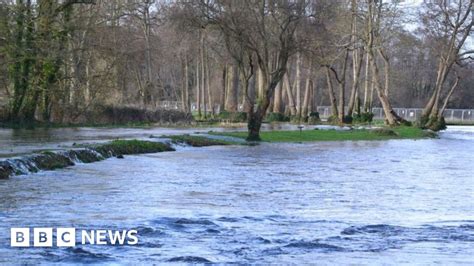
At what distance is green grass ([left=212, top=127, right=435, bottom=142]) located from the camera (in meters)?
48.4

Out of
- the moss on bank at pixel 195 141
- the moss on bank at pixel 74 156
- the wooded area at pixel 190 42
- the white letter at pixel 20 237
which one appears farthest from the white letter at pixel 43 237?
the wooded area at pixel 190 42

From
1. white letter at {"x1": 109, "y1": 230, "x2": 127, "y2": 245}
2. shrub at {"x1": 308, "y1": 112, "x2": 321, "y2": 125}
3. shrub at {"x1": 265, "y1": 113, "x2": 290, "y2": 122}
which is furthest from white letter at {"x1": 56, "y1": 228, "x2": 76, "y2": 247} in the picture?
shrub at {"x1": 265, "y1": 113, "x2": 290, "y2": 122}

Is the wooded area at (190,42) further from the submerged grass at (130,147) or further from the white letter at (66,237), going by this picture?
the white letter at (66,237)

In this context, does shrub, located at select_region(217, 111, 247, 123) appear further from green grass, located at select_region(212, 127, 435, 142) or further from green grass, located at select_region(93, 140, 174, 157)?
green grass, located at select_region(93, 140, 174, 157)

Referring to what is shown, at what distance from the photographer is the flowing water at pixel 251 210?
14.8 metres

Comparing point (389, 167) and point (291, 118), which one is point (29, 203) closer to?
point (389, 167)

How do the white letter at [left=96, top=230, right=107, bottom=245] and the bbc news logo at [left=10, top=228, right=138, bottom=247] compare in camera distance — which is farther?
the white letter at [left=96, top=230, right=107, bottom=245]

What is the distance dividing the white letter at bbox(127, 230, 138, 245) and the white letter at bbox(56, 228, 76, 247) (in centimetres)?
98

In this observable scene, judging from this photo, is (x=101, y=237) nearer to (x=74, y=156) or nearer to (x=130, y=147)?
(x=74, y=156)

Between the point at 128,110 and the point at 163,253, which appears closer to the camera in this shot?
the point at 163,253

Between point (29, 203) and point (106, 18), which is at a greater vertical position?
point (106, 18)

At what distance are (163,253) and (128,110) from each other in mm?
49327

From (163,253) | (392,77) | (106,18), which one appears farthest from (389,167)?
(392,77)

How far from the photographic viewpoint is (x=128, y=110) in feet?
208
